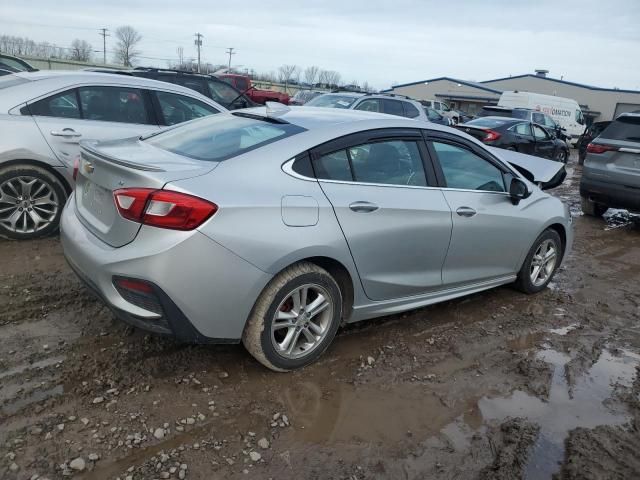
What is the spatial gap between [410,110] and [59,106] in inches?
362

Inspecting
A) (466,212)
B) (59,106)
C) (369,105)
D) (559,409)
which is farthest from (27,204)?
(369,105)

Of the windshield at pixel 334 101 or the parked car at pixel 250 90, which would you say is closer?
the windshield at pixel 334 101

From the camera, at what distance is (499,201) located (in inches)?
169

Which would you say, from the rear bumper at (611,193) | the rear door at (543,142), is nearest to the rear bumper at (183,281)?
the rear bumper at (611,193)

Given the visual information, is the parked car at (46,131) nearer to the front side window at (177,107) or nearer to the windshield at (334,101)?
the front side window at (177,107)

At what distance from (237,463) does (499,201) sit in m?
2.96

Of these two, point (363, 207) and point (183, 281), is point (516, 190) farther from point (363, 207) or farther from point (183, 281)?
point (183, 281)

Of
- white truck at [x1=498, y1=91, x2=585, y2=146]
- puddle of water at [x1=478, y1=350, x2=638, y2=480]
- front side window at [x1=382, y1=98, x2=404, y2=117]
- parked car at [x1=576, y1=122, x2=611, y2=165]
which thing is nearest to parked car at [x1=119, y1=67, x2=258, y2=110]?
front side window at [x1=382, y1=98, x2=404, y2=117]

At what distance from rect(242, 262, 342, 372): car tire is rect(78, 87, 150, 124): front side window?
3637 millimetres

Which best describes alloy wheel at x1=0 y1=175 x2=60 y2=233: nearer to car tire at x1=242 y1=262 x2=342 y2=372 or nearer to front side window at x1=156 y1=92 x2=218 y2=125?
front side window at x1=156 y1=92 x2=218 y2=125

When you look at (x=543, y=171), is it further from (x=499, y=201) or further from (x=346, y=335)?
(x=346, y=335)

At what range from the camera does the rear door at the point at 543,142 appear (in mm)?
13867

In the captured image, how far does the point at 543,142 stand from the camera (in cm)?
1409

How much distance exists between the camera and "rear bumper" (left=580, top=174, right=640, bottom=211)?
763 centimetres
